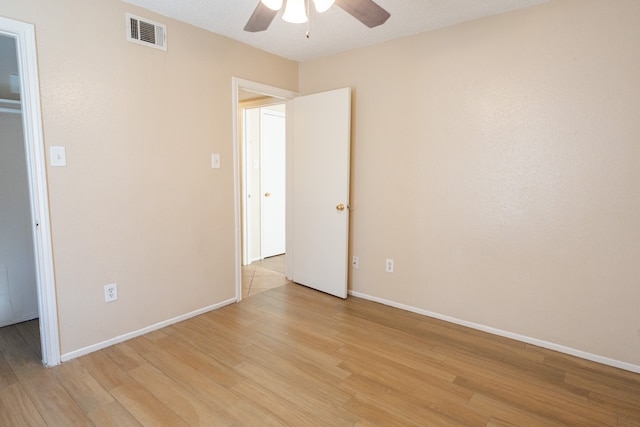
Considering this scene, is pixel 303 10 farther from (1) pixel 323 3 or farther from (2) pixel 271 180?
(2) pixel 271 180

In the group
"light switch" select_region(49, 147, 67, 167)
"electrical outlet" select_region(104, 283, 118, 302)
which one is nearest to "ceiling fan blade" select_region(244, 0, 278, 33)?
"light switch" select_region(49, 147, 67, 167)

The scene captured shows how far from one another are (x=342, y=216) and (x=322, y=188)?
36cm

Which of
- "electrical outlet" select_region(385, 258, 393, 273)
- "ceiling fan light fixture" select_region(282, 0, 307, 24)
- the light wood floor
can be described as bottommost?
the light wood floor

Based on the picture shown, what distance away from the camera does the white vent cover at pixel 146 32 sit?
2.41 m

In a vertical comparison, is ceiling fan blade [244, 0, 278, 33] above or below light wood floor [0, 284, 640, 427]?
above

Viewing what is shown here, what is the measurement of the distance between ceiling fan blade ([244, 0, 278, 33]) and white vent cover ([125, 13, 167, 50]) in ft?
3.03

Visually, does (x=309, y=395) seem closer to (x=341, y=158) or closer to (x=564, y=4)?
(x=341, y=158)

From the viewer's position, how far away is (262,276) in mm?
4141

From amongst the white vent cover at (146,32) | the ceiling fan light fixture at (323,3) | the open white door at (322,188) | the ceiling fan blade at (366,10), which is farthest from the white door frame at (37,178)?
the open white door at (322,188)

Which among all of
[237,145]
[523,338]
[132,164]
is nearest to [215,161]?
[237,145]

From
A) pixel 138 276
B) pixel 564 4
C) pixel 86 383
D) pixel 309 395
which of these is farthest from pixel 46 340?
pixel 564 4

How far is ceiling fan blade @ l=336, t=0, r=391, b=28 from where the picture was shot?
5.73 feet

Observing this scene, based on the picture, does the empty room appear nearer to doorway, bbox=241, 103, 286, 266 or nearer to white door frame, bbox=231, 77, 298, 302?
white door frame, bbox=231, 77, 298, 302

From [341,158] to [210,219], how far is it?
4.34ft
